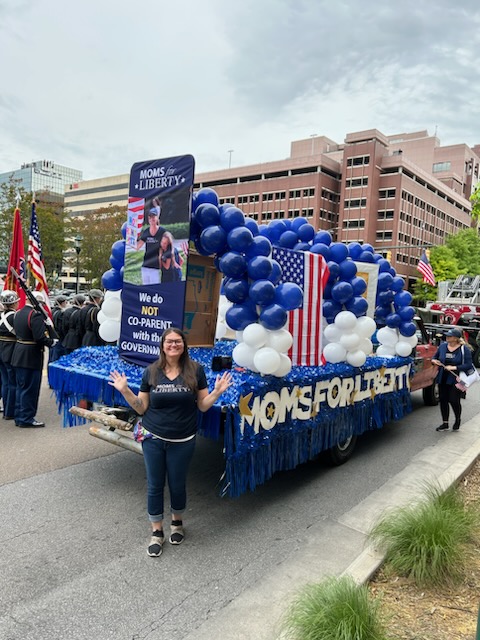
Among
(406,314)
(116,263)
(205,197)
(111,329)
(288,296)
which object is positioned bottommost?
(111,329)

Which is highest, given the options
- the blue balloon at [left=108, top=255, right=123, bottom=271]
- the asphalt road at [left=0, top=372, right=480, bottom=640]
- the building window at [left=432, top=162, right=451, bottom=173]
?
the building window at [left=432, top=162, right=451, bottom=173]

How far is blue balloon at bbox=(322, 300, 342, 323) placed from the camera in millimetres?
6105


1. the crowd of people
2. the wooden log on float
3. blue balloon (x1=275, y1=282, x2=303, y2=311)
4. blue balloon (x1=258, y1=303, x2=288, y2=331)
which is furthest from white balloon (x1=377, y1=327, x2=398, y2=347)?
the crowd of people

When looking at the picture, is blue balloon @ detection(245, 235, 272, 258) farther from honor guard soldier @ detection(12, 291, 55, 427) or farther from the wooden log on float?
honor guard soldier @ detection(12, 291, 55, 427)

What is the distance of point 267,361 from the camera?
13.9 ft

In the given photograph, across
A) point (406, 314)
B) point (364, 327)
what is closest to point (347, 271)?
point (364, 327)

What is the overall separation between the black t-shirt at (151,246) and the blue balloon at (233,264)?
2.66 feet

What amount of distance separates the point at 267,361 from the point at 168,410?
1117 mm

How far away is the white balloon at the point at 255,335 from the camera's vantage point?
4336mm

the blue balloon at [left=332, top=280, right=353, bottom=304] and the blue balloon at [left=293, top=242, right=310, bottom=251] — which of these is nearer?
the blue balloon at [left=332, top=280, right=353, bottom=304]

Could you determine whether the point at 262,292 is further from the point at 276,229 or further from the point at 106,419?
the point at 276,229

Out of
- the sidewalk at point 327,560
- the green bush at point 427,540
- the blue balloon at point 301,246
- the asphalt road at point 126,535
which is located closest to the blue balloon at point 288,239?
the blue balloon at point 301,246

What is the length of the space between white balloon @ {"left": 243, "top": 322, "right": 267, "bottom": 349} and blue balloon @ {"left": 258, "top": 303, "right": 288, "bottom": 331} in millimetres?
73

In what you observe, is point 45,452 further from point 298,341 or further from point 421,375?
point 421,375
